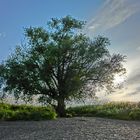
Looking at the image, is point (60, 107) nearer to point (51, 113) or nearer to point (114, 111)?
point (114, 111)

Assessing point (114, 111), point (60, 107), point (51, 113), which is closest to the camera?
point (51, 113)

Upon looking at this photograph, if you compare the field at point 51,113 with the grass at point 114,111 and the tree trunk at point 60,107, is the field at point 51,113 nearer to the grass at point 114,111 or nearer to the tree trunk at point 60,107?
the grass at point 114,111

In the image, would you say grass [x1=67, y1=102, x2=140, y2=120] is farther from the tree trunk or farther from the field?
the tree trunk

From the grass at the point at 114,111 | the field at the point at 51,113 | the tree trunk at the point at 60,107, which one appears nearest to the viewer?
the field at the point at 51,113

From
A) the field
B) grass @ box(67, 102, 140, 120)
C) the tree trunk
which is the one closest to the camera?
the field

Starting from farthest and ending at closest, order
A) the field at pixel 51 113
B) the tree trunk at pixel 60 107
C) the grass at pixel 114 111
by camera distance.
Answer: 1. the tree trunk at pixel 60 107
2. the grass at pixel 114 111
3. the field at pixel 51 113

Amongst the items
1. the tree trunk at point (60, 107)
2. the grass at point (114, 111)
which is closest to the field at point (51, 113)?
the grass at point (114, 111)

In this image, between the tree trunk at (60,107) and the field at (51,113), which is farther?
the tree trunk at (60,107)

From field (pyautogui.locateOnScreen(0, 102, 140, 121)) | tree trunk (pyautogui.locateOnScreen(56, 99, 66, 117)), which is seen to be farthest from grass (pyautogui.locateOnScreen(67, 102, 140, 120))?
tree trunk (pyautogui.locateOnScreen(56, 99, 66, 117))

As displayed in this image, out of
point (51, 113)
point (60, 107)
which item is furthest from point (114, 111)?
point (51, 113)

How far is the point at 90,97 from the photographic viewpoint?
107 ft

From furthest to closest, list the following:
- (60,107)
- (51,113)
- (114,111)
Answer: (60,107), (114,111), (51,113)

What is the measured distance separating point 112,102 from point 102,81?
306 inches

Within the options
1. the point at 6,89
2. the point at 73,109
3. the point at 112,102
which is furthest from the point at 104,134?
the point at 112,102
